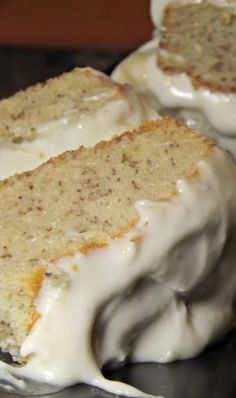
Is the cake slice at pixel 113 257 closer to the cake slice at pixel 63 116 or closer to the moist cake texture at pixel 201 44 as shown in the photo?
the cake slice at pixel 63 116

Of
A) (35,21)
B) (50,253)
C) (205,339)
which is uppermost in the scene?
(50,253)

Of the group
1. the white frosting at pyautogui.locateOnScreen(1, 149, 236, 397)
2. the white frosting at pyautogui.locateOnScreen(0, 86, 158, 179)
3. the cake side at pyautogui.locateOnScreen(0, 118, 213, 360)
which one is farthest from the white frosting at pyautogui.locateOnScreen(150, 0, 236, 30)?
the white frosting at pyautogui.locateOnScreen(1, 149, 236, 397)

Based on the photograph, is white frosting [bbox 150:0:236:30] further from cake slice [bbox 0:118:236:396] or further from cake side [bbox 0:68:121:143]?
cake slice [bbox 0:118:236:396]

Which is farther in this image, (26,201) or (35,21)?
(35,21)

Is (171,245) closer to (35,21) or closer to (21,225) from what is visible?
(21,225)

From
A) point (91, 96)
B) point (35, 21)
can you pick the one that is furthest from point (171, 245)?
point (35, 21)

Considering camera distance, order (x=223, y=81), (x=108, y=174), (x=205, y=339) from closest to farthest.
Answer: (x=205, y=339) < (x=108, y=174) < (x=223, y=81)
